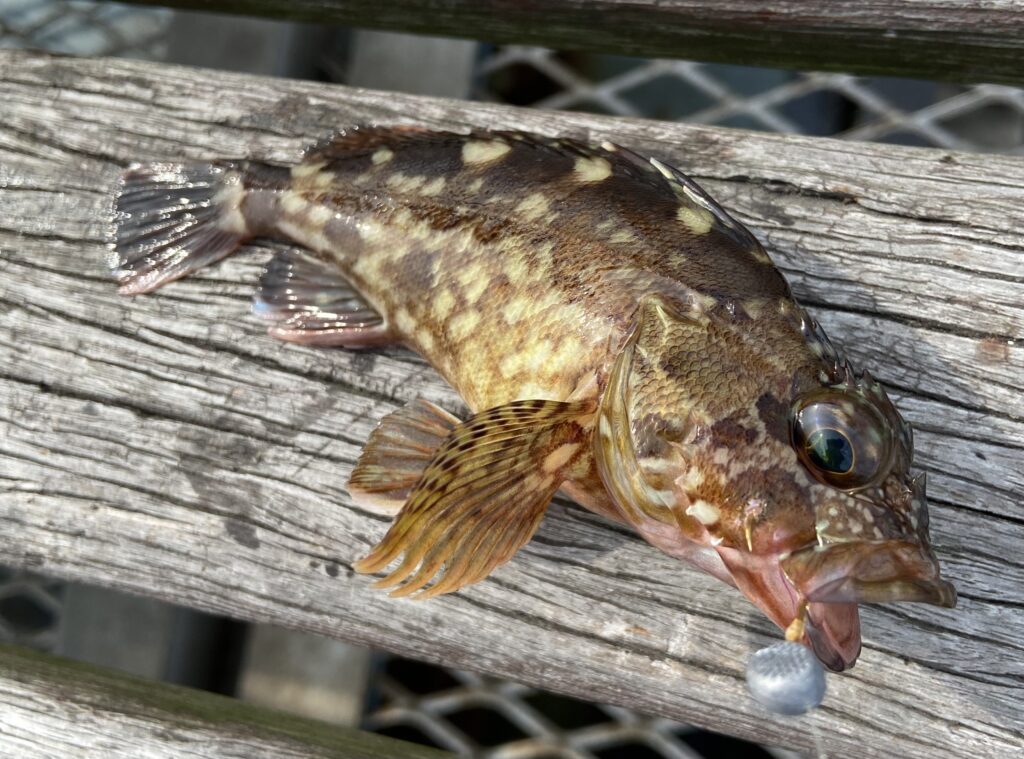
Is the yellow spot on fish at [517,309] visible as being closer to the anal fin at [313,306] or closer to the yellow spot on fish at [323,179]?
the anal fin at [313,306]

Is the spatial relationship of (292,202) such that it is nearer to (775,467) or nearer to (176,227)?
(176,227)

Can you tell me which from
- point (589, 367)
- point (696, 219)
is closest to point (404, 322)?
point (589, 367)

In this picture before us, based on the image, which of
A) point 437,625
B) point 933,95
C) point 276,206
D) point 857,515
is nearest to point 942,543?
point 857,515

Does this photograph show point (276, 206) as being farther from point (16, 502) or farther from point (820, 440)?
point (820, 440)

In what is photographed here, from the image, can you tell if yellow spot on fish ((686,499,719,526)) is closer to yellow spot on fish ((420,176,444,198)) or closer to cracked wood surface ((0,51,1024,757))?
cracked wood surface ((0,51,1024,757))

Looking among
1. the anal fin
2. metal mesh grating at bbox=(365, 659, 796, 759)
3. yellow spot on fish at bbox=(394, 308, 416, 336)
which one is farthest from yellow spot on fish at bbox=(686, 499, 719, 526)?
metal mesh grating at bbox=(365, 659, 796, 759)

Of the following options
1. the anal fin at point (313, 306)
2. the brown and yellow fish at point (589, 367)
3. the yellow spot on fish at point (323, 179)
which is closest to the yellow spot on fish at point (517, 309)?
the brown and yellow fish at point (589, 367)
